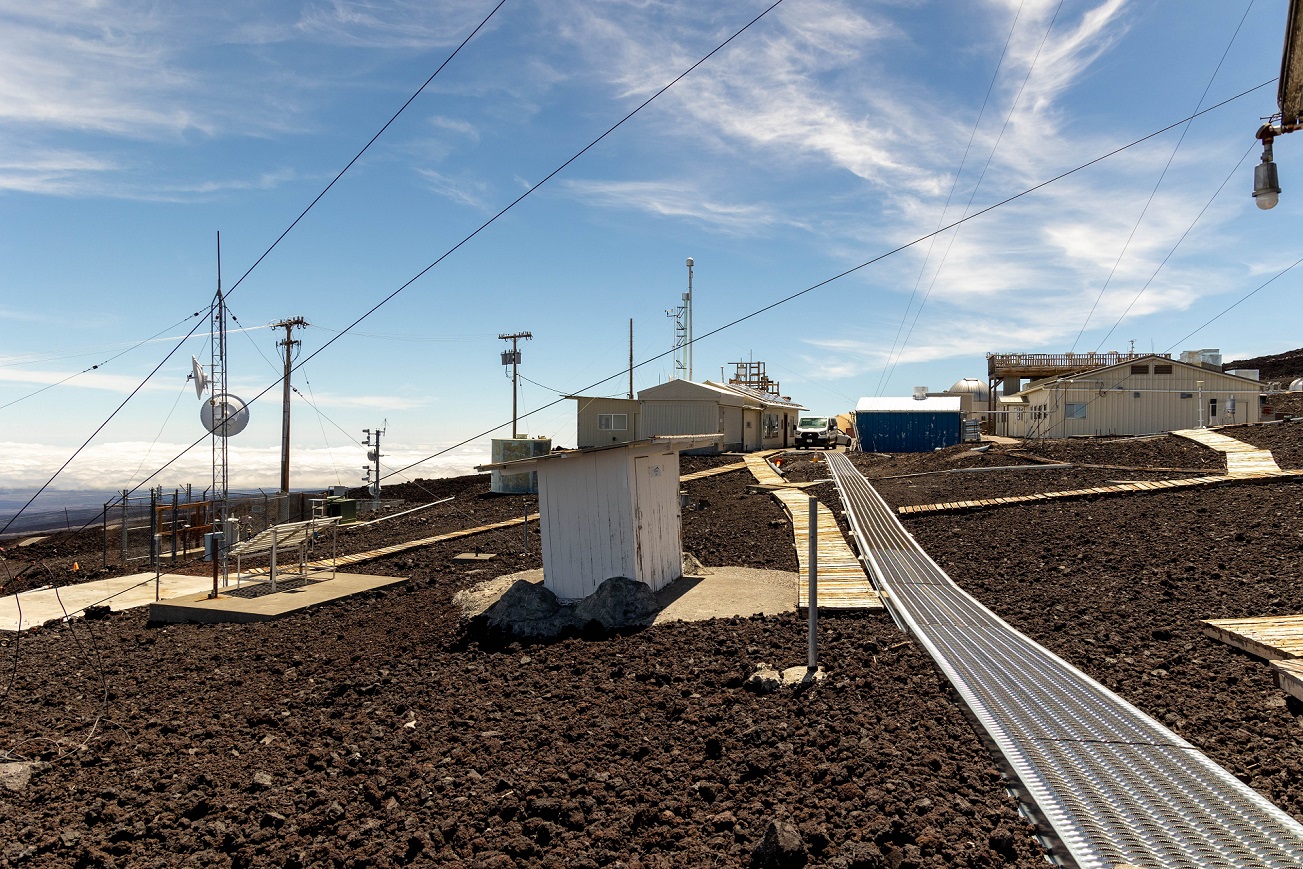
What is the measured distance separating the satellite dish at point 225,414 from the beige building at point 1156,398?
30.2m

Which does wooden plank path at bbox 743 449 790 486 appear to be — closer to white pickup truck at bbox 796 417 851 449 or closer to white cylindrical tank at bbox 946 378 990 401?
white pickup truck at bbox 796 417 851 449

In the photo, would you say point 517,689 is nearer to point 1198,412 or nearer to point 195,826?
point 195,826

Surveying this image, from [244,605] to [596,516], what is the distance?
4945 mm

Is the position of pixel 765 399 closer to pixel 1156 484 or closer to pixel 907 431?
pixel 907 431

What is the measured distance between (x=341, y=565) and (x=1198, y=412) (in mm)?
31769

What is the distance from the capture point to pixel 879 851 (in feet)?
13.0

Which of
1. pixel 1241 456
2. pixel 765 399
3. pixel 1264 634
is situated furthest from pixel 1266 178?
pixel 765 399

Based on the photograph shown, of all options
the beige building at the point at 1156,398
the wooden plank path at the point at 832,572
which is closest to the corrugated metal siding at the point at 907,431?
the beige building at the point at 1156,398

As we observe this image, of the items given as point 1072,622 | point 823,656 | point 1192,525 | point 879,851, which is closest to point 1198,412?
point 1192,525

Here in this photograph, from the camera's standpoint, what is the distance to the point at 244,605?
11031mm

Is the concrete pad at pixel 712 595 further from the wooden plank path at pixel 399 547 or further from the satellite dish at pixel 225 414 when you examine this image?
the satellite dish at pixel 225 414

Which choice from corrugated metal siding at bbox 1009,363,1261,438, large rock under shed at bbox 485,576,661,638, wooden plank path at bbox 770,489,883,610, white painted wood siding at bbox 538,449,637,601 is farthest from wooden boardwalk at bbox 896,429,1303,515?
corrugated metal siding at bbox 1009,363,1261,438

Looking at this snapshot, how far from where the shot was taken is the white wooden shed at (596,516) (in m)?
10.5

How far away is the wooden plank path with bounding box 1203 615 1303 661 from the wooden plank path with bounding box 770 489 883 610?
3.20 metres
